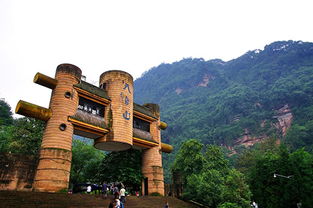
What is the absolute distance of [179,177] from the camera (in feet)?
104

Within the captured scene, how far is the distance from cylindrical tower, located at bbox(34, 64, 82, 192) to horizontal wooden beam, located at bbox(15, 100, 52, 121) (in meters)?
0.45

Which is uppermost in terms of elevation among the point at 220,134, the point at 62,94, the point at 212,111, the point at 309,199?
the point at 212,111

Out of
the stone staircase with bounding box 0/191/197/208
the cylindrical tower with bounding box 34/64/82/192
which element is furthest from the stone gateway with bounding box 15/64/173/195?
the stone staircase with bounding box 0/191/197/208

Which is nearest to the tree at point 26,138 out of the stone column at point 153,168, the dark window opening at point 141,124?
the dark window opening at point 141,124

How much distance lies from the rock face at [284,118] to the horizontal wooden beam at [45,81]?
3450 inches

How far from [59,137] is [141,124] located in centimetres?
1124

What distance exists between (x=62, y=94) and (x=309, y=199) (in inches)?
1149

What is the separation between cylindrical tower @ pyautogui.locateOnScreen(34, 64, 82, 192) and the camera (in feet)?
59.8

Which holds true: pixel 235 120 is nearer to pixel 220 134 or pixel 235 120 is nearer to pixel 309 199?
pixel 220 134

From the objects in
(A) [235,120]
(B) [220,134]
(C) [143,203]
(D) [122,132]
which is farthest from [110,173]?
(A) [235,120]

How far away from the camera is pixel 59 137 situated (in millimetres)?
19578

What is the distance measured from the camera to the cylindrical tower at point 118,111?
23.5 meters

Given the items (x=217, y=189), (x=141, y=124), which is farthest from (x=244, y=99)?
(x=217, y=189)

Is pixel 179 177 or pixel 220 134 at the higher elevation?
pixel 220 134
